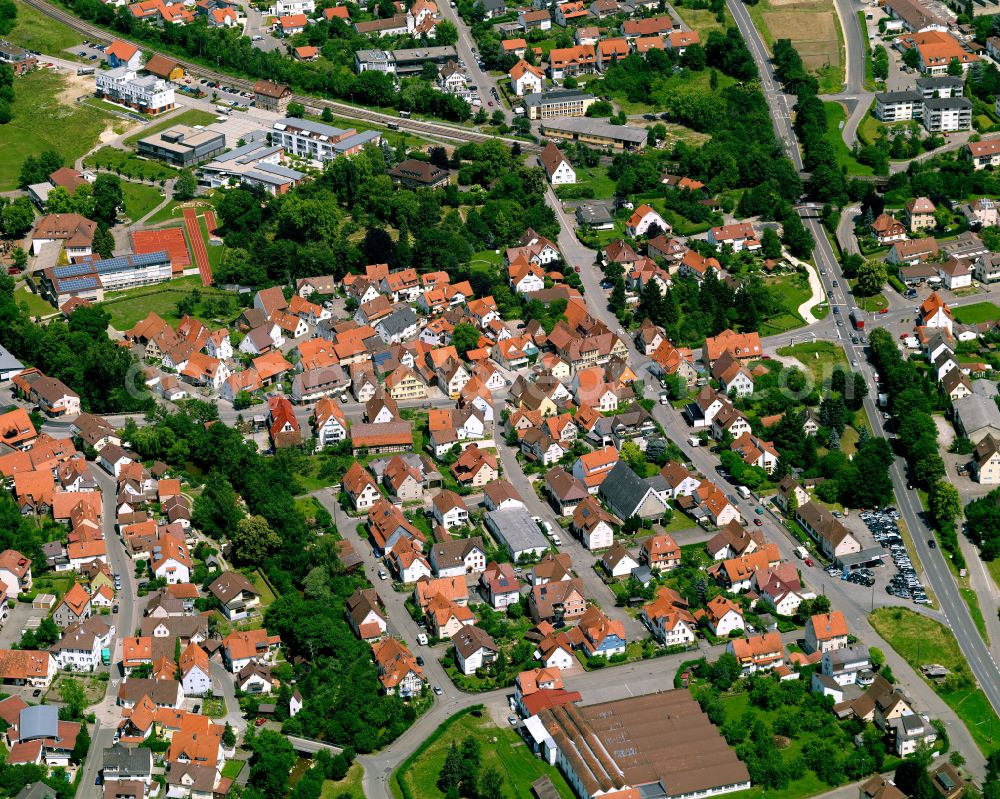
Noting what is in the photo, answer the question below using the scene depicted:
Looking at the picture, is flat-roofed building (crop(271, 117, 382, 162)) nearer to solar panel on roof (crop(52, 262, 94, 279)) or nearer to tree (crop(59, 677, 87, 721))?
solar panel on roof (crop(52, 262, 94, 279))

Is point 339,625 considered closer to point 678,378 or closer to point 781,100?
point 678,378

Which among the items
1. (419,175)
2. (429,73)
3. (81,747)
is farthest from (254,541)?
(429,73)

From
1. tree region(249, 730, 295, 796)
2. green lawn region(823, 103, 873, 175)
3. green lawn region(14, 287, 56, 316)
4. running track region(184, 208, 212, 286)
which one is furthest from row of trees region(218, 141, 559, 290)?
tree region(249, 730, 295, 796)

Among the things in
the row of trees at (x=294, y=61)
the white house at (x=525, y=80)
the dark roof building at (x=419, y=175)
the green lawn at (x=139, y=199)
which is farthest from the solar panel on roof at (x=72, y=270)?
the white house at (x=525, y=80)

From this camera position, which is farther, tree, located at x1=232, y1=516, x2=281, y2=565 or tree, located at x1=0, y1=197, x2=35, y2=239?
tree, located at x1=0, y1=197, x2=35, y2=239

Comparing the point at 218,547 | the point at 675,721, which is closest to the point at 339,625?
the point at 218,547

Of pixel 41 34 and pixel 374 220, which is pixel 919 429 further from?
pixel 41 34

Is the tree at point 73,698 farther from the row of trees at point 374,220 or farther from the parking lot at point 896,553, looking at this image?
the row of trees at point 374,220
